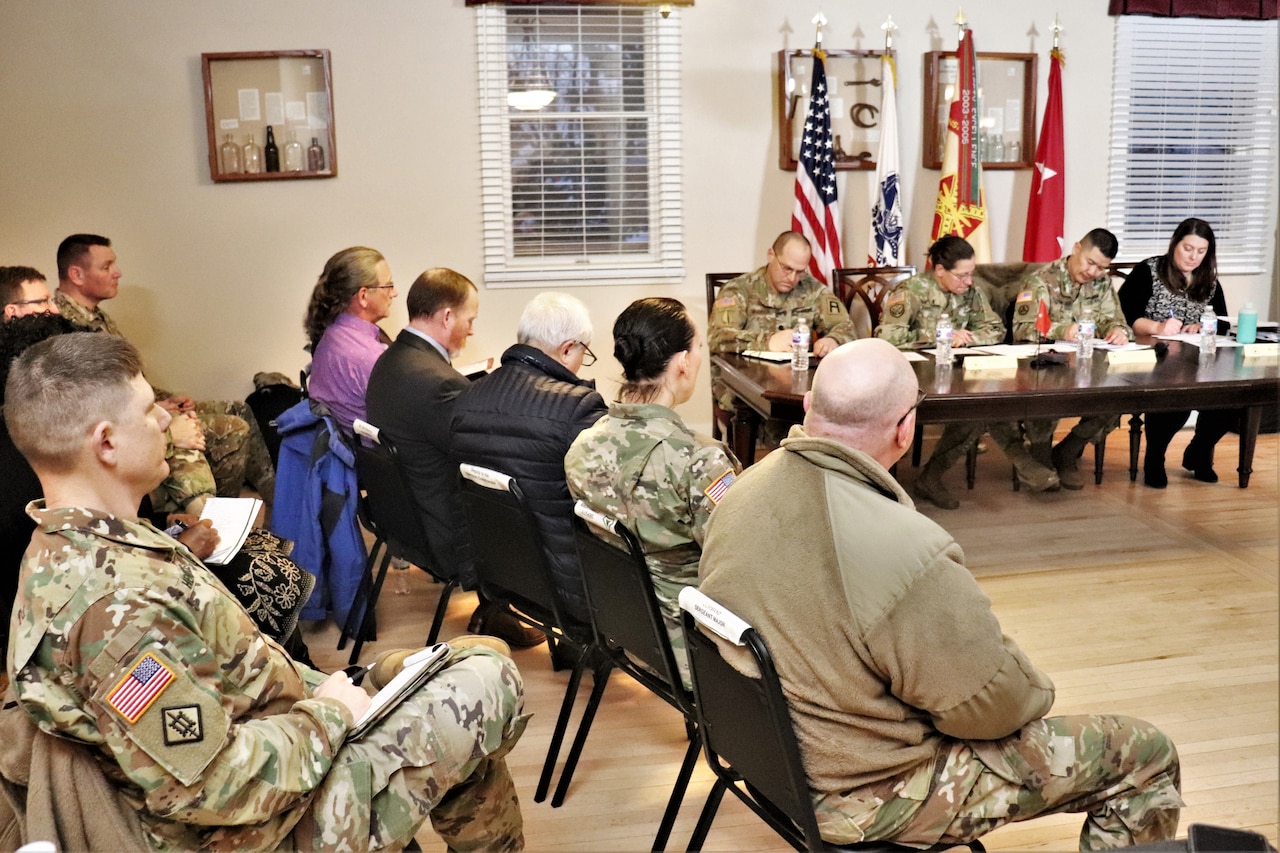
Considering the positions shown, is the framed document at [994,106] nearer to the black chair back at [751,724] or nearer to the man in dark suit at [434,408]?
the man in dark suit at [434,408]

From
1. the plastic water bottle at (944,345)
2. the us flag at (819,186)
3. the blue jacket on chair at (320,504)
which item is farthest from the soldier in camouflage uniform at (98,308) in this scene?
the us flag at (819,186)

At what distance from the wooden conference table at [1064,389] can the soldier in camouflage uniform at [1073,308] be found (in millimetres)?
774


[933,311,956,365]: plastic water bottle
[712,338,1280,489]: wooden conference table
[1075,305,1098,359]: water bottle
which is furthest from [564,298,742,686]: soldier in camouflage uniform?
[1075,305,1098,359]: water bottle

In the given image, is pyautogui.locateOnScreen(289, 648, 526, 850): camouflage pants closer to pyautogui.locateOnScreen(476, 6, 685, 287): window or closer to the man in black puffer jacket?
the man in black puffer jacket

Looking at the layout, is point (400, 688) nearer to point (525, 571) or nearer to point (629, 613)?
point (629, 613)

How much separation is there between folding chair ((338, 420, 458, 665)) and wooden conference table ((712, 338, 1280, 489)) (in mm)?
1311

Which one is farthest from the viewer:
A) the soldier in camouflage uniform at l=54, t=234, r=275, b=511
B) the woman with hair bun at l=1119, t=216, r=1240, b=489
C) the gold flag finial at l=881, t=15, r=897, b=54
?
the gold flag finial at l=881, t=15, r=897, b=54

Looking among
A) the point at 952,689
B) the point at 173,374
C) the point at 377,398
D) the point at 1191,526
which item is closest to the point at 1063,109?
the point at 1191,526

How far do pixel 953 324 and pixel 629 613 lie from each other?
334 cm

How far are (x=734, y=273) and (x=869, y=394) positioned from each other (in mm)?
4303

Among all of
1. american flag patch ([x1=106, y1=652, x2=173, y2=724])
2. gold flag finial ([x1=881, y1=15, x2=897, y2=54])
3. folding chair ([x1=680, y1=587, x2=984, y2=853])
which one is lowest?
folding chair ([x1=680, y1=587, x2=984, y2=853])

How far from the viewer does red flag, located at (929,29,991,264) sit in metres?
5.88

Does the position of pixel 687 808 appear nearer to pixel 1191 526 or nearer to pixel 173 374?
pixel 1191 526

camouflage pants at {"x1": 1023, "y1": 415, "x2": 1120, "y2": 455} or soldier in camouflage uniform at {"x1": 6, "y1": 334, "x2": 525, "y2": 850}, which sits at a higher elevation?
soldier in camouflage uniform at {"x1": 6, "y1": 334, "x2": 525, "y2": 850}
